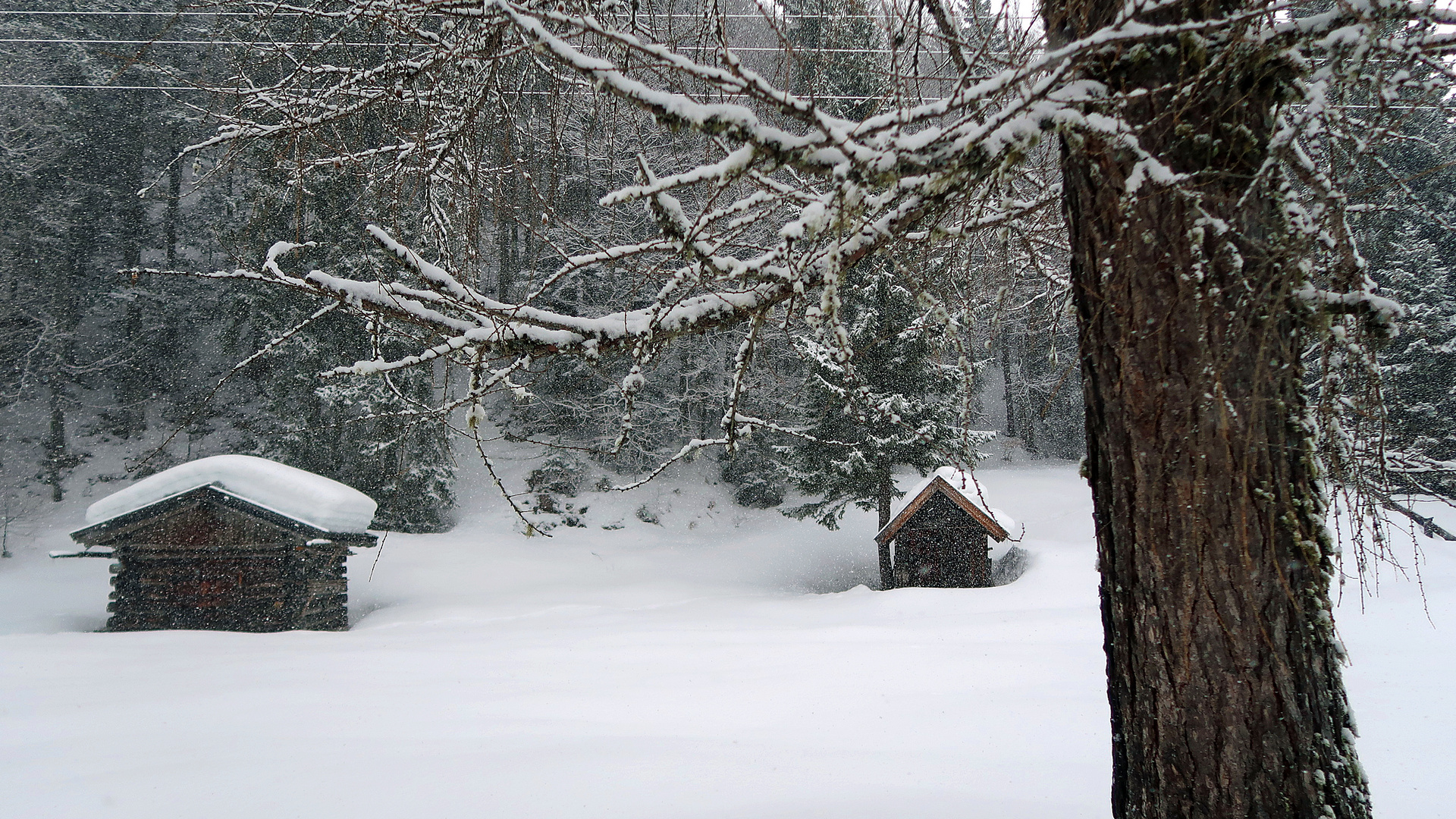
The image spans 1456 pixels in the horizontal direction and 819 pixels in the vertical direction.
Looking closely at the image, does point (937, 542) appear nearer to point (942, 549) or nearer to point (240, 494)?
point (942, 549)

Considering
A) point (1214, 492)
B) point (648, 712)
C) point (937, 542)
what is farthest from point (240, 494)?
point (1214, 492)

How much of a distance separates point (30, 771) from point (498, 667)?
3686 mm

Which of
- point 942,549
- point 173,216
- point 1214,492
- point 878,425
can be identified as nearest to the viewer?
point 1214,492

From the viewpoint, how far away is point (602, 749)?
4383 mm

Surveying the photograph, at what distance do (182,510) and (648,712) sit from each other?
10211mm

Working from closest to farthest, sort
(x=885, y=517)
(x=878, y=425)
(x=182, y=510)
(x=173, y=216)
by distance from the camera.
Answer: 1. (x=182, y=510)
2. (x=878, y=425)
3. (x=885, y=517)
4. (x=173, y=216)

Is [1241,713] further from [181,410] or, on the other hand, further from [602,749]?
[181,410]

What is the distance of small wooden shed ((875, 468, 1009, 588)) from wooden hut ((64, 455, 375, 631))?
10.1 metres

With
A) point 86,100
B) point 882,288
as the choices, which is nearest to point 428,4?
point 882,288

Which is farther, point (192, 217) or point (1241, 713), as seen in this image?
point (192, 217)

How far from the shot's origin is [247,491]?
38.1 feet

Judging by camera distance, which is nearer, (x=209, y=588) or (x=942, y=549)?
(x=209, y=588)

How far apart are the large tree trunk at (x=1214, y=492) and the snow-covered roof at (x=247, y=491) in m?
12.2

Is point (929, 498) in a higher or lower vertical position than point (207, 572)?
higher
